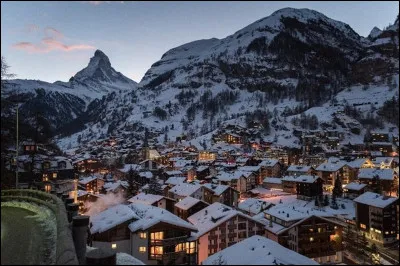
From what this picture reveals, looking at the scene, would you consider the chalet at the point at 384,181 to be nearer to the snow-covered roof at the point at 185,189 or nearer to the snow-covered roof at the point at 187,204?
the snow-covered roof at the point at 185,189

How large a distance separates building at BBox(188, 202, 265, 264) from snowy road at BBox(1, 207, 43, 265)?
82.4 ft

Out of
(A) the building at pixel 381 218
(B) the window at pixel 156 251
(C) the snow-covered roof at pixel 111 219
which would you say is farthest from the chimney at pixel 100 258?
(A) the building at pixel 381 218

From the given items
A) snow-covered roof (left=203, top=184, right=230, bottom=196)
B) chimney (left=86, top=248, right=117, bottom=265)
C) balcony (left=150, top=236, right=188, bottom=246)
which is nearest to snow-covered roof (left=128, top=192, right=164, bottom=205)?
snow-covered roof (left=203, top=184, right=230, bottom=196)

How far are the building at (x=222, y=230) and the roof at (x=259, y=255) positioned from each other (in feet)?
48.6

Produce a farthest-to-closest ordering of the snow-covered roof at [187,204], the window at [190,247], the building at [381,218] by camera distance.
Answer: the snow-covered roof at [187,204] < the building at [381,218] < the window at [190,247]

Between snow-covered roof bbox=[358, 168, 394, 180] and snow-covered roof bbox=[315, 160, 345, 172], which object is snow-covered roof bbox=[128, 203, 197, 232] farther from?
snow-covered roof bbox=[315, 160, 345, 172]

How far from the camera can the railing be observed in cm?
1009

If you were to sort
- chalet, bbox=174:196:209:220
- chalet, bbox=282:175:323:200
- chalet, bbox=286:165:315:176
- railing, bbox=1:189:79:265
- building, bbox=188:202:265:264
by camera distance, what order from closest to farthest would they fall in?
railing, bbox=1:189:79:265
building, bbox=188:202:265:264
chalet, bbox=174:196:209:220
chalet, bbox=282:175:323:200
chalet, bbox=286:165:315:176

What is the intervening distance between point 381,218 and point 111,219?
3690 cm

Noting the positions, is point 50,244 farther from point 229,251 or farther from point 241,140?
point 241,140

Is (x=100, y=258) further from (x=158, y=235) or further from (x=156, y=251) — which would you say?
(x=156, y=251)

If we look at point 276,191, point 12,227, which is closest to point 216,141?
point 276,191

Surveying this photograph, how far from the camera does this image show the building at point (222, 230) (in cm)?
3912

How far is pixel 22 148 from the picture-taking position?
3466 cm
